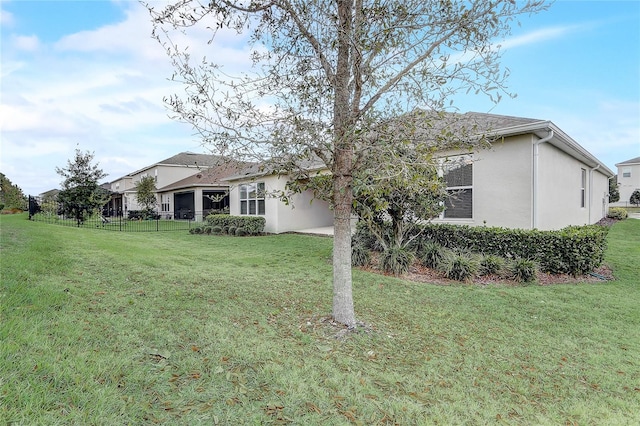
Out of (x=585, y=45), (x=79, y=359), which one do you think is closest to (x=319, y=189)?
(x=79, y=359)

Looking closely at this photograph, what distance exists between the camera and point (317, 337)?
3875 mm

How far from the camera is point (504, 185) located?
9023 mm

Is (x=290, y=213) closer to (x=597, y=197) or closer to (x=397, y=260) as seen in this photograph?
(x=397, y=260)

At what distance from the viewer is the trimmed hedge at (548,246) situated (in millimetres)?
7395

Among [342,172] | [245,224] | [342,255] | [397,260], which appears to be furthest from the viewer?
[245,224]

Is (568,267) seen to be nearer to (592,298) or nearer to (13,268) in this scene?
(592,298)

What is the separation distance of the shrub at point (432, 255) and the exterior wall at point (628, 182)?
45.6 m

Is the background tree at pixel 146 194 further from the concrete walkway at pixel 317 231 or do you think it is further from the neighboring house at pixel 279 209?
the concrete walkway at pixel 317 231

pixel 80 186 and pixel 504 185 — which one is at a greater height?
pixel 80 186

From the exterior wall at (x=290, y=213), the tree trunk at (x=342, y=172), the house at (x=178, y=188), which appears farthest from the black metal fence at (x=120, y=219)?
the tree trunk at (x=342, y=172)

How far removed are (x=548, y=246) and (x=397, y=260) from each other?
3380 mm

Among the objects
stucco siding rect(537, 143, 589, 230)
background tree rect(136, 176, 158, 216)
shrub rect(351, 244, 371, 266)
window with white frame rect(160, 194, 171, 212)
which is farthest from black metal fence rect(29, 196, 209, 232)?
stucco siding rect(537, 143, 589, 230)

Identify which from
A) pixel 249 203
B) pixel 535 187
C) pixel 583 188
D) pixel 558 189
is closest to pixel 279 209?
pixel 249 203

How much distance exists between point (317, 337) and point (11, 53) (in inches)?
338
